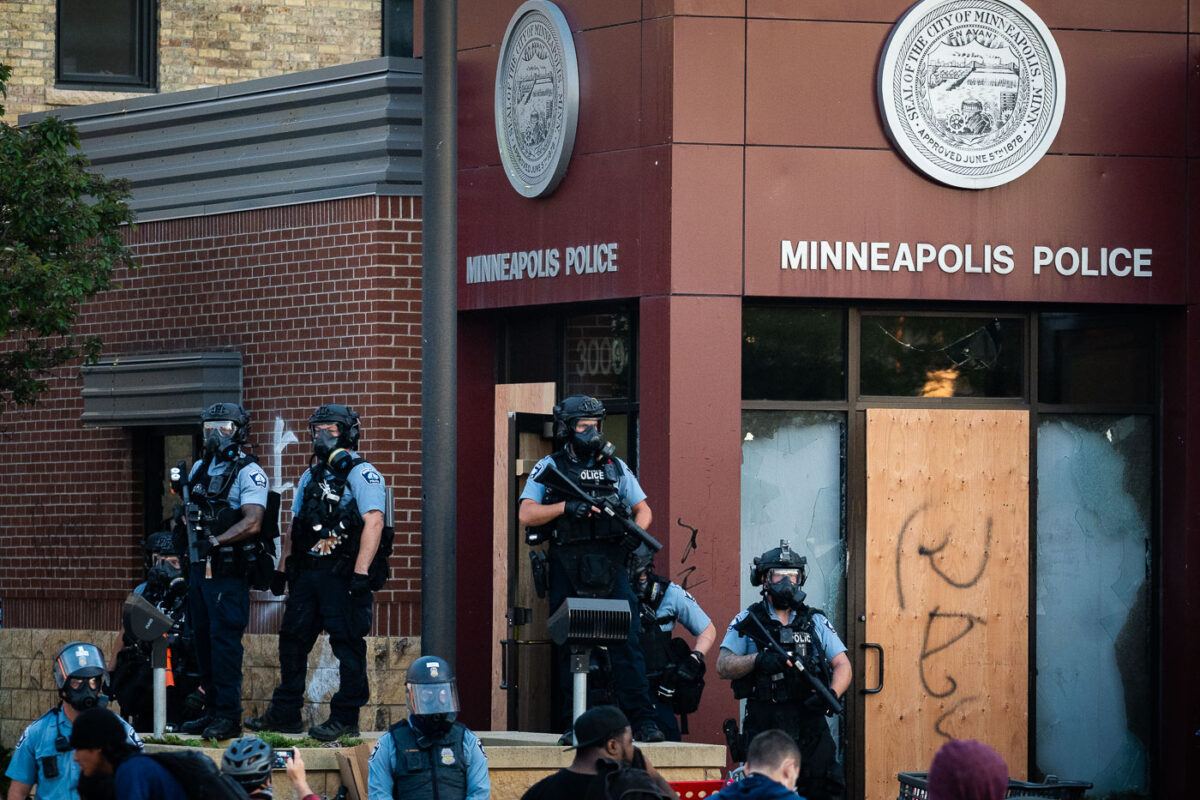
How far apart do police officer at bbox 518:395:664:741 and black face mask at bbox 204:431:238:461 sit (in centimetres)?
179

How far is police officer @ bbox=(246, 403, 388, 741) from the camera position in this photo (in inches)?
427

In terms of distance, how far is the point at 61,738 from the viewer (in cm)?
873

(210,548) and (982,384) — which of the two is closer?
(210,548)

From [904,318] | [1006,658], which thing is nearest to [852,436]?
[904,318]

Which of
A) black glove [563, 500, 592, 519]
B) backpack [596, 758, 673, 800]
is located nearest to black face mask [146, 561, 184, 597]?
black glove [563, 500, 592, 519]

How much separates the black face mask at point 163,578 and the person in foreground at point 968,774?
325 inches

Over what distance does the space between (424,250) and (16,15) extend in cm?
1107

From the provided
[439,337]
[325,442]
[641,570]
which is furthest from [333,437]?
[641,570]

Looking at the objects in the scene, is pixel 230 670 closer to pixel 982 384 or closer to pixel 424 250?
pixel 424 250

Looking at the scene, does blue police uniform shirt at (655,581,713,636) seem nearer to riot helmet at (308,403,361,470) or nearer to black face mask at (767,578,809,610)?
black face mask at (767,578,809,610)

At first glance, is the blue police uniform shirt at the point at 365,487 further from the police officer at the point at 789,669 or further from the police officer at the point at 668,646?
the police officer at the point at 789,669

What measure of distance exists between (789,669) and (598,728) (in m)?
3.18

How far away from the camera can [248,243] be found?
49.1ft

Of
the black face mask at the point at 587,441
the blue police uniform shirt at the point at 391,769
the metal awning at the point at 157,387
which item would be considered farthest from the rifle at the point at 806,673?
the metal awning at the point at 157,387
